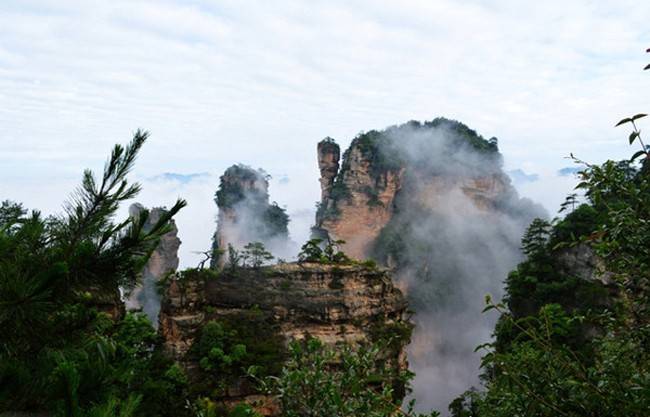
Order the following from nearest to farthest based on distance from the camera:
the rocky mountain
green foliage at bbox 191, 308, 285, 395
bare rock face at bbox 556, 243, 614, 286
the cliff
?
green foliage at bbox 191, 308, 285, 395 → bare rock face at bbox 556, 243, 614, 286 → the rocky mountain → the cliff

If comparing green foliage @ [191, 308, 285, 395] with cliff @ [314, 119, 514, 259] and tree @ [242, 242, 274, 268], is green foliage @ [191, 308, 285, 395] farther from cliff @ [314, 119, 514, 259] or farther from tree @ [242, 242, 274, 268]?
cliff @ [314, 119, 514, 259]

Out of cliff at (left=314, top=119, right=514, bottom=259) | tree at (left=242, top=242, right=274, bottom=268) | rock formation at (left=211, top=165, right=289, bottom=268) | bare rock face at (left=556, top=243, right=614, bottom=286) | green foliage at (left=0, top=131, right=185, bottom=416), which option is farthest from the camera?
rock formation at (left=211, top=165, right=289, bottom=268)

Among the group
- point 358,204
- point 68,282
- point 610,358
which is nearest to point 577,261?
point 610,358

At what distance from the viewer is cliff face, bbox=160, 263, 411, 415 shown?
17.1 metres

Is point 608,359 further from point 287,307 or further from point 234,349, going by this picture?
point 287,307

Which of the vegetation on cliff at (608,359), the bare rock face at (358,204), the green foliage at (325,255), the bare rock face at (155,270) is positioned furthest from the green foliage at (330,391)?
the bare rock face at (358,204)

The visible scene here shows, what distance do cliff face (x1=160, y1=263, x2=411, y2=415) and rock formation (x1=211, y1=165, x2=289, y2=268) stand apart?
102ft

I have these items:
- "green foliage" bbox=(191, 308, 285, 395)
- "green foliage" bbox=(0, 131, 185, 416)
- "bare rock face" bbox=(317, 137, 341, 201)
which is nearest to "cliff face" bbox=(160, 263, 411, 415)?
"green foliage" bbox=(191, 308, 285, 395)

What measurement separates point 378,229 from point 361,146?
27.1 ft

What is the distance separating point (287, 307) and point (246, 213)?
32.8m

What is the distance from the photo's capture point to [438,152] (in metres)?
48.8

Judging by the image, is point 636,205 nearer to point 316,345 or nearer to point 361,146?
point 316,345

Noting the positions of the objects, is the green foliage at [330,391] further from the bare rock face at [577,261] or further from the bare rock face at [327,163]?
the bare rock face at [327,163]

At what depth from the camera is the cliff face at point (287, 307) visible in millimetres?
17062
